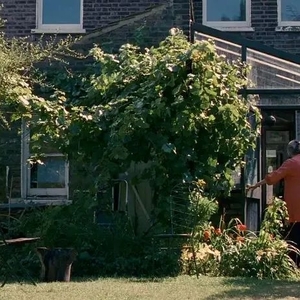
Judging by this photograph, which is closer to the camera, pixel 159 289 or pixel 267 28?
pixel 159 289

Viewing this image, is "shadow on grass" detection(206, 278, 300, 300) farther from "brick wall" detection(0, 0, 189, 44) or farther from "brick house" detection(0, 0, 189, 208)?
"brick wall" detection(0, 0, 189, 44)

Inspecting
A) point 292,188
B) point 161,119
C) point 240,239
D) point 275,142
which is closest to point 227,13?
point 275,142

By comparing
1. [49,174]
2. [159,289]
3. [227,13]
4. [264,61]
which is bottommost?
[159,289]

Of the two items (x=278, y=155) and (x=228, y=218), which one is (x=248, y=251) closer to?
(x=228, y=218)

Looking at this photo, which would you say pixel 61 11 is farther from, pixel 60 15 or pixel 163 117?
pixel 163 117

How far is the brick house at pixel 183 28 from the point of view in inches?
449

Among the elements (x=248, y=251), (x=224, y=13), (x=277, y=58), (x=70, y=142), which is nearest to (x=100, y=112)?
(x=70, y=142)

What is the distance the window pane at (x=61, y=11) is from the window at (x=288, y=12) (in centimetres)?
354

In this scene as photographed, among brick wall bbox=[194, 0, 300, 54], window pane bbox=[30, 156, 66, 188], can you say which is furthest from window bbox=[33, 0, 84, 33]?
brick wall bbox=[194, 0, 300, 54]

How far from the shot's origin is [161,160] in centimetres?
964

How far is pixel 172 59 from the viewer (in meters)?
9.51

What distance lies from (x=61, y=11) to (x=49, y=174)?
8.69 ft

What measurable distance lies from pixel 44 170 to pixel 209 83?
346 cm

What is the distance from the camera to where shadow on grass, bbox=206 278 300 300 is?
7.57 meters
